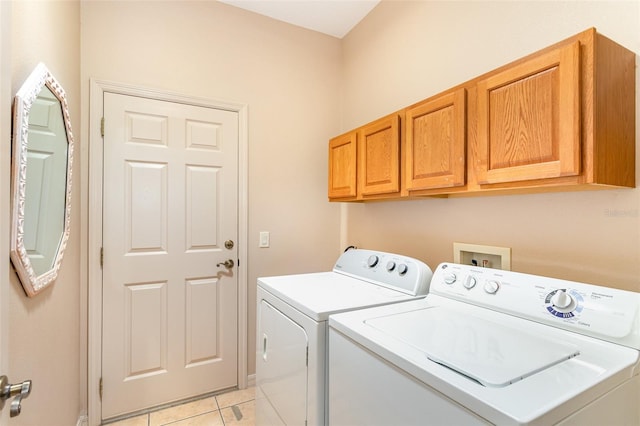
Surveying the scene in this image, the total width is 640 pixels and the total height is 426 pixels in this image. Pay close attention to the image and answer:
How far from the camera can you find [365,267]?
181 centimetres

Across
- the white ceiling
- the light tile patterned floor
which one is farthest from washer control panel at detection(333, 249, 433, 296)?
the white ceiling

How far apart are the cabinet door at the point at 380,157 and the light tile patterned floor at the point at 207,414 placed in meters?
1.60

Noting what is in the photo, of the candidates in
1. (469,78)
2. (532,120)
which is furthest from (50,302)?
(469,78)


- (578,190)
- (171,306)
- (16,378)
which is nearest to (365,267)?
(578,190)

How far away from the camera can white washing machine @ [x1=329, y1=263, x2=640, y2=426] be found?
683 millimetres

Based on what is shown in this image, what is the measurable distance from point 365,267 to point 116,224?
5.08ft

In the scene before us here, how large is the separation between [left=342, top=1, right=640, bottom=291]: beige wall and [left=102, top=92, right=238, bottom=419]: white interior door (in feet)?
3.51

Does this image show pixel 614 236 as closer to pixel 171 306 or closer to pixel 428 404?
pixel 428 404

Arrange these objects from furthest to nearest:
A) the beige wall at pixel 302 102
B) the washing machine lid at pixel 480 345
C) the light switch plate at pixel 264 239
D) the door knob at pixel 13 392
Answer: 1. the light switch plate at pixel 264 239
2. the beige wall at pixel 302 102
3. the washing machine lid at pixel 480 345
4. the door knob at pixel 13 392

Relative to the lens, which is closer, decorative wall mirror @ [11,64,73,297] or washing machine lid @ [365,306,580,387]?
washing machine lid @ [365,306,580,387]

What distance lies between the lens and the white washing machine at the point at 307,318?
1.22m

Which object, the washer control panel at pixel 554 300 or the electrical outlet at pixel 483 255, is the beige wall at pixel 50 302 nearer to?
the washer control panel at pixel 554 300

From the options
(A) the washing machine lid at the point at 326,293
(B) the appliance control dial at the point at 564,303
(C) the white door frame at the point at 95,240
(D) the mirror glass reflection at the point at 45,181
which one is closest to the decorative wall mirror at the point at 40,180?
(D) the mirror glass reflection at the point at 45,181

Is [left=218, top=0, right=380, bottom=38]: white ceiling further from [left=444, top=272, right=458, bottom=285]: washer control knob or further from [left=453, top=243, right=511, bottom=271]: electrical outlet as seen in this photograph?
[left=444, top=272, right=458, bottom=285]: washer control knob
